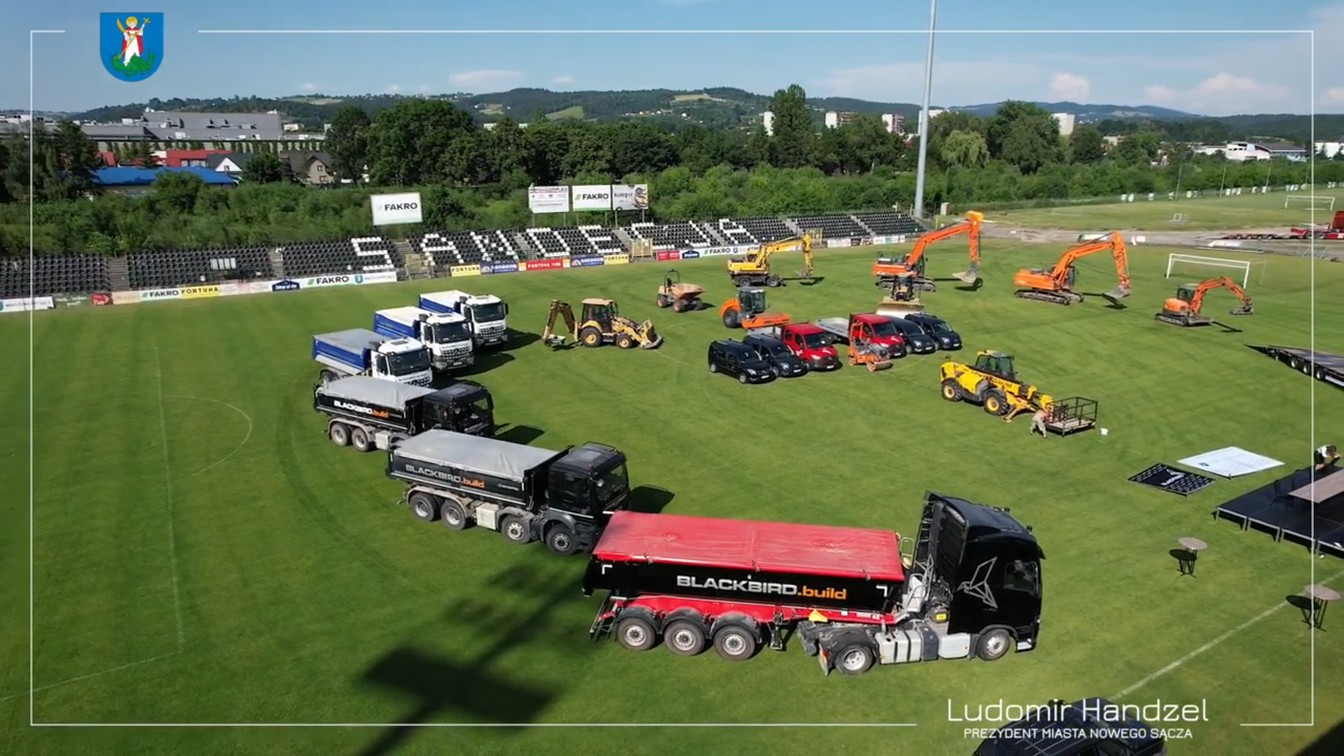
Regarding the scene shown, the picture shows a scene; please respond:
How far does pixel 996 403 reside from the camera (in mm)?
29344

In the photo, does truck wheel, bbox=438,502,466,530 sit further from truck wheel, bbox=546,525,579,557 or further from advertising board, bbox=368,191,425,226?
advertising board, bbox=368,191,425,226

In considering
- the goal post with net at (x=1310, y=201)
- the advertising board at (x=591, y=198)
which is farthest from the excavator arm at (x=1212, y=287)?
the goal post with net at (x=1310, y=201)

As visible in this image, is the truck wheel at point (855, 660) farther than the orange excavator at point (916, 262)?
No

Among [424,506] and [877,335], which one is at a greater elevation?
[877,335]

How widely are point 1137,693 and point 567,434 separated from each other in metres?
18.4

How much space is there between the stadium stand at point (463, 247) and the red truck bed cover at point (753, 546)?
5282 centimetres

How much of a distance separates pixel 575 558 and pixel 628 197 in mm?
61127

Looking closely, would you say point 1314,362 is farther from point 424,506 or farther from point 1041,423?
point 424,506

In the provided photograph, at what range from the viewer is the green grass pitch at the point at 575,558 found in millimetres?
14297

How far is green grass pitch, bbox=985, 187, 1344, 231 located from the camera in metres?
94.1

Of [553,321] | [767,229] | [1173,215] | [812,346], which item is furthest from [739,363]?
[1173,215]

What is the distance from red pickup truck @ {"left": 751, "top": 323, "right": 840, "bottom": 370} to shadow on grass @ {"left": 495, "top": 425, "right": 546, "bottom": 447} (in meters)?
12.8

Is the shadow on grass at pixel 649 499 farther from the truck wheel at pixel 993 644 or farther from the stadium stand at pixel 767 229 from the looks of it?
the stadium stand at pixel 767 229


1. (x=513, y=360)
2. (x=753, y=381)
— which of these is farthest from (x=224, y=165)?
(x=753, y=381)
